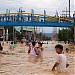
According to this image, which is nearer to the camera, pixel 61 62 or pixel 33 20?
pixel 61 62

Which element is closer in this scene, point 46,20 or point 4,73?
point 4,73

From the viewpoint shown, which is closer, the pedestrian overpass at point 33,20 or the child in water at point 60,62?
the child in water at point 60,62

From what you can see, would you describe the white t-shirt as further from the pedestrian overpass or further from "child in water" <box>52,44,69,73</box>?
the pedestrian overpass

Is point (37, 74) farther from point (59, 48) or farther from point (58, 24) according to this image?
point (58, 24)

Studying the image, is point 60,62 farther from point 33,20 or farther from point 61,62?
point 33,20

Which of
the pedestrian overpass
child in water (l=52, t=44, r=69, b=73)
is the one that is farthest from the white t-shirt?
the pedestrian overpass

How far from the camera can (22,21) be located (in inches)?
2805

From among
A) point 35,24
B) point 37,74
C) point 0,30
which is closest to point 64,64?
point 37,74

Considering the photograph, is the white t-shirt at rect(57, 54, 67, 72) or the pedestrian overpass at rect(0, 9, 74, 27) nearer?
the white t-shirt at rect(57, 54, 67, 72)

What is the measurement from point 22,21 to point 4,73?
5928 centimetres

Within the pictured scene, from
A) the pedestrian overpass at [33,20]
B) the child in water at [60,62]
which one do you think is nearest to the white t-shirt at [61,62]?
the child in water at [60,62]

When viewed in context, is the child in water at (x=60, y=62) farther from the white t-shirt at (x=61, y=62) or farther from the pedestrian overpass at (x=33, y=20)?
the pedestrian overpass at (x=33, y=20)

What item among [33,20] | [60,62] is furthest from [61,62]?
[33,20]

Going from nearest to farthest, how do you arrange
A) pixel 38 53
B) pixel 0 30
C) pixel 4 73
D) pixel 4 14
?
pixel 4 73, pixel 38 53, pixel 4 14, pixel 0 30
